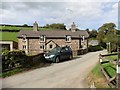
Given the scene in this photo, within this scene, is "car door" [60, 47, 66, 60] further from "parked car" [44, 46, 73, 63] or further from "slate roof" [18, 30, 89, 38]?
"slate roof" [18, 30, 89, 38]

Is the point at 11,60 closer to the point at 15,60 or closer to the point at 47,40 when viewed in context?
Result: the point at 15,60

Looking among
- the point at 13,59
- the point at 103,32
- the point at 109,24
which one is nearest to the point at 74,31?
the point at 103,32

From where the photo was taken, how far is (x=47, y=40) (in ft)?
162

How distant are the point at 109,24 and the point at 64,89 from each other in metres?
74.1

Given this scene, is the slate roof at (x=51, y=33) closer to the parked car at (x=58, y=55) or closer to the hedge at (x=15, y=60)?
the parked car at (x=58, y=55)

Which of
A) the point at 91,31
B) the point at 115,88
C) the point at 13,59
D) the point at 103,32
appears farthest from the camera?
the point at 91,31

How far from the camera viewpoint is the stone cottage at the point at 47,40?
158ft

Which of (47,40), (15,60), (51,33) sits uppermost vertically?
(51,33)

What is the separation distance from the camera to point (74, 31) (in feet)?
175

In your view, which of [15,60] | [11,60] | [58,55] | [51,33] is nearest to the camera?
[11,60]

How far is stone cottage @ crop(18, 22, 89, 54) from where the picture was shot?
48125 mm

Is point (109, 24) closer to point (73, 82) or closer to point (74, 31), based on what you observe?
point (74, 31)

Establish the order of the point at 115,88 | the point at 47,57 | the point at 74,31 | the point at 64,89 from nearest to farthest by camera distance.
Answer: the point at 115,88, the point at 64,89, the point at 47,57, the point at 74,31

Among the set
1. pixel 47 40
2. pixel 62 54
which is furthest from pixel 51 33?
pixel 62 54
